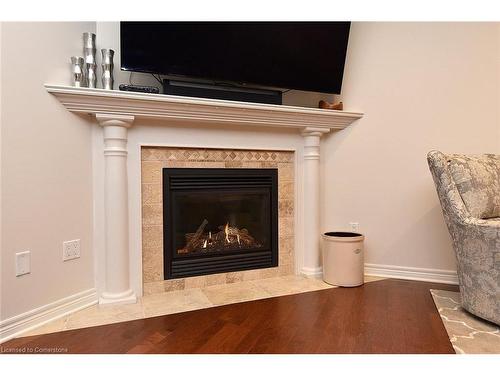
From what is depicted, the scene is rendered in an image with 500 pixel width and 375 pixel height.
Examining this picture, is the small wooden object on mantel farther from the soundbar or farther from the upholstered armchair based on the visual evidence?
the upholstered armchair

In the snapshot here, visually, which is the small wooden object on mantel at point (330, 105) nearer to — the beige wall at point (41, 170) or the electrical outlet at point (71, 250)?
the beige wall at point (41, 170)

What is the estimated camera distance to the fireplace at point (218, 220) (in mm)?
2309

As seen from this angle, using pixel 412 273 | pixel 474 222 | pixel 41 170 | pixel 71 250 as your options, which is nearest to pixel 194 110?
pixel 41 170

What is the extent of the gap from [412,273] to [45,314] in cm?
260

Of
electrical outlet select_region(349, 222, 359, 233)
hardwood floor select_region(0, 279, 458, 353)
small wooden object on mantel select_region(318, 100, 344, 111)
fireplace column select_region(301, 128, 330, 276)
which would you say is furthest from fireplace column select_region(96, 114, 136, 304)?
electrical outlet select_region(349, 222, 359, 233)

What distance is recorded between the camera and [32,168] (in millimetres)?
1696

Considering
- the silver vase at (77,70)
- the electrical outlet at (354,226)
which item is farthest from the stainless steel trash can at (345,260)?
the silver vase at (77,70)

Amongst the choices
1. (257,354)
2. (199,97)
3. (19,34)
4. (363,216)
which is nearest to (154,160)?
(199,97)

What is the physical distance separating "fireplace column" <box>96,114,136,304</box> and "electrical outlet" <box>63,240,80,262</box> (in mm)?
164

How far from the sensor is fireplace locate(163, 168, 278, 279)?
7.57ft

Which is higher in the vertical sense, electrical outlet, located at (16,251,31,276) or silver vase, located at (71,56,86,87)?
silver vase, located at (71,56,86,87)

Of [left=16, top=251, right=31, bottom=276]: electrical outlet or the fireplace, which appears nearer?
[left=16, top=251, right=31, bottom=276]: electrical outlet
